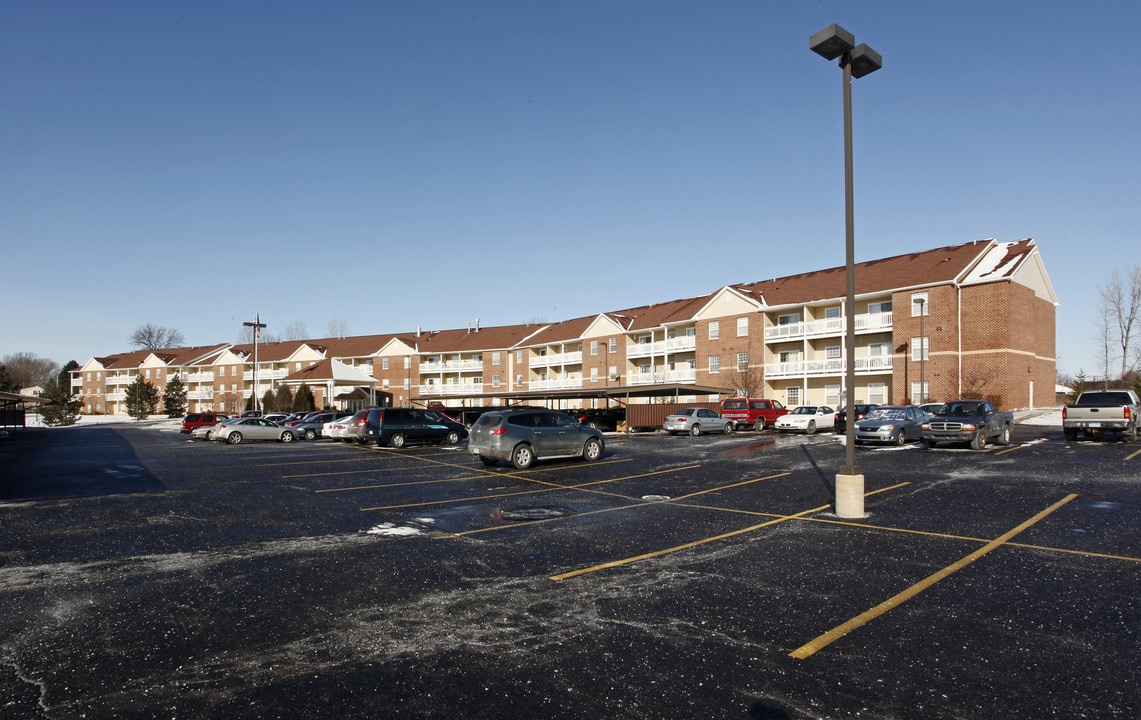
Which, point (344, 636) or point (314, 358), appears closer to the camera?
point (344, 636)

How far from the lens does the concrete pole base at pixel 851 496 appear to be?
1046 centimetres

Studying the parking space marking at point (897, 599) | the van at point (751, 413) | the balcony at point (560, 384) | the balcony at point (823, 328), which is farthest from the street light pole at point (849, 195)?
the balcony at point (560, 384)

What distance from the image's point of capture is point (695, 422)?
3253 centimetres

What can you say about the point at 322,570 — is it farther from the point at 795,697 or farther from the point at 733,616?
the point at 795,697

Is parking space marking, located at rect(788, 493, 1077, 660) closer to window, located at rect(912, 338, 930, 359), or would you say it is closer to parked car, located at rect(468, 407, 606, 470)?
parked car, located at rect(468, 407, 606, 470)

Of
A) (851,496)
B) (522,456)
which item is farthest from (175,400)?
(851,496)

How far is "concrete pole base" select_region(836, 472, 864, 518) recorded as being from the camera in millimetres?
10461

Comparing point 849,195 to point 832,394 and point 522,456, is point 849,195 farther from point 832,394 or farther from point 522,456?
point 832,394

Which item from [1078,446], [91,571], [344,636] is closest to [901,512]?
[344,636]

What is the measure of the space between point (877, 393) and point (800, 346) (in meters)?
6.98

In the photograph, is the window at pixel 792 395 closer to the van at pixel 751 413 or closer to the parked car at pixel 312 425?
the van at pixel 751 413

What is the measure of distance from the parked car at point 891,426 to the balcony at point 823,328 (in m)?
19.4

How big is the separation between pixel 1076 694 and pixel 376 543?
750 centimetres

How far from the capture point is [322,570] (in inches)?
297
